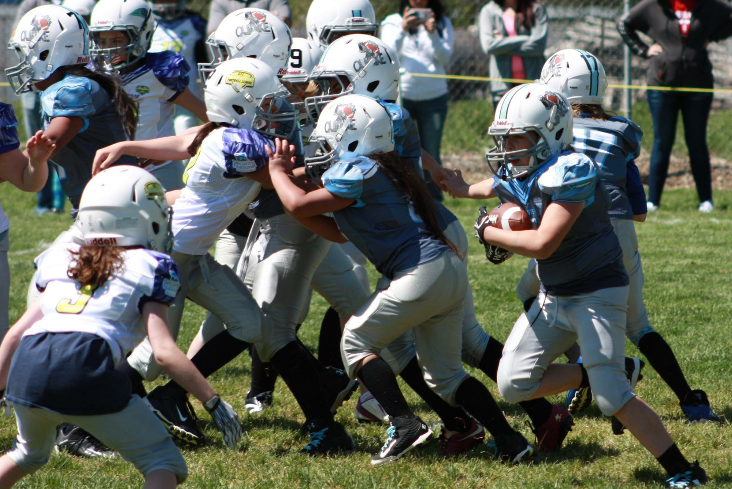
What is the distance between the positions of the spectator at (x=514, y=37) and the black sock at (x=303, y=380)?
6408 mm

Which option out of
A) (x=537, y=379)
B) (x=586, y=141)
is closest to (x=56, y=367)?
(x=537, y=379)

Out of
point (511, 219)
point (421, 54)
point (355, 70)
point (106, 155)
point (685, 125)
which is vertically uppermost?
point (355, 70)

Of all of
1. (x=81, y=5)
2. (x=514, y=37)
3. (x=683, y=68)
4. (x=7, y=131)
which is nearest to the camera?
(x=7, y=131)

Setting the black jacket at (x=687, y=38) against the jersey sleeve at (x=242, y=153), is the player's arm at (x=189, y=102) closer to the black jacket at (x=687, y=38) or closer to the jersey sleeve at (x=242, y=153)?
the jersey sleeve at (x=242, y=153)

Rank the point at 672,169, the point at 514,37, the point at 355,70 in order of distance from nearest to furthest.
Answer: the point at 355,70, the point at 514,37, the point at 672,169

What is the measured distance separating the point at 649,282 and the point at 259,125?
152 inches

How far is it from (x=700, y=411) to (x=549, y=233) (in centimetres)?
142

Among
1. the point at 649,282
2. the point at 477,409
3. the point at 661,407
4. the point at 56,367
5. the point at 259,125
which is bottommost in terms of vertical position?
the point at 649,282

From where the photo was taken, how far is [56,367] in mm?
2762

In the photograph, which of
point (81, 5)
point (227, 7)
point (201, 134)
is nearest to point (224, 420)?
point (201, 134)

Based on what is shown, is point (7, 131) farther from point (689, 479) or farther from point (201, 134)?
→ point (689, 479)

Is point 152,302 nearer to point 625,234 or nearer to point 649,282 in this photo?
point 625,234

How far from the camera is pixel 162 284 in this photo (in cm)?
285

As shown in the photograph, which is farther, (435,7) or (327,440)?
(435,7)
